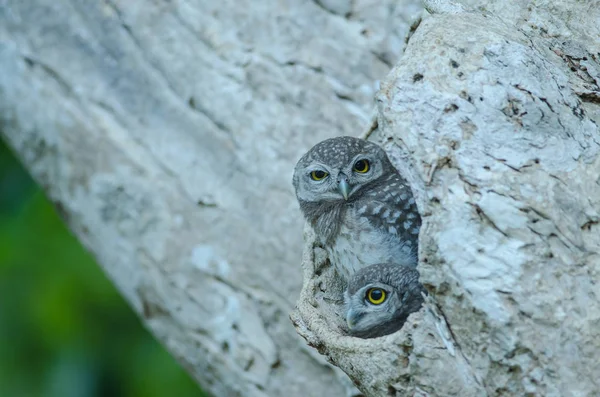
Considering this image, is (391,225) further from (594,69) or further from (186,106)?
(186,106)

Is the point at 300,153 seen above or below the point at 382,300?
below

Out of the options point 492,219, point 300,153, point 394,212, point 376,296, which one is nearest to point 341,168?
point 394,212

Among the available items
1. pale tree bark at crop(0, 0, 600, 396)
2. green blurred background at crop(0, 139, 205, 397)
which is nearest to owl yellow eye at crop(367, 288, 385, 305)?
pale tree bark at crop(0, 0, 600, 396)

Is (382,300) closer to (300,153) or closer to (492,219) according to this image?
(492,219)

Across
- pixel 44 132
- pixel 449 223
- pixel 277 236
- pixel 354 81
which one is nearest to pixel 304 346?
pixel 277 236

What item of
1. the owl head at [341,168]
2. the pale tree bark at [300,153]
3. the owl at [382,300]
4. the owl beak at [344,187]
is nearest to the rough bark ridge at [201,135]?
the pale tree bark at [300,153]

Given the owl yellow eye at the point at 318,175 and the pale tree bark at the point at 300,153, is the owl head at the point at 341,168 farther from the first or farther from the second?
the pale tree bark at the point at 300,153

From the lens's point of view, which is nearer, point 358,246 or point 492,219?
point 492,219
